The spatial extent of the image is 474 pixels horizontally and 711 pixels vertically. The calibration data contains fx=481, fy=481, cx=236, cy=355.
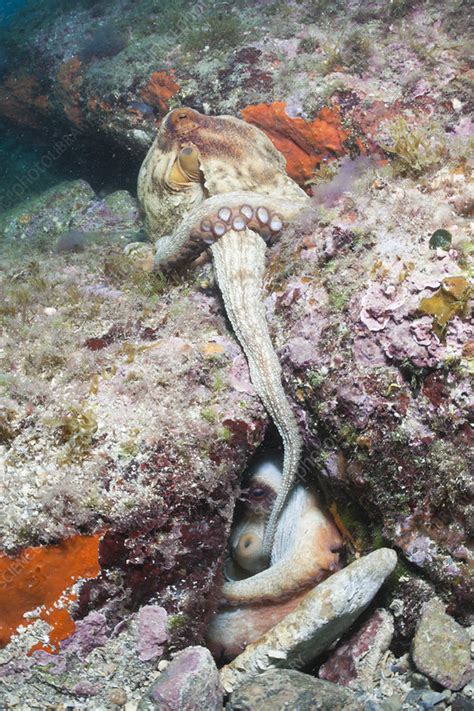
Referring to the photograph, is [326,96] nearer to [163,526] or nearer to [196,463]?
[196,463]

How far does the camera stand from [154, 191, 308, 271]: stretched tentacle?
446 cm

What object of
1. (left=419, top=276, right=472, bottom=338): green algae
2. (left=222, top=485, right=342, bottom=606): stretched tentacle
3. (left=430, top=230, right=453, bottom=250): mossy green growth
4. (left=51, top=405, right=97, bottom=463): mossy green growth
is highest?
(left=430, top=230, right=453, bottom=250): mossy green growth

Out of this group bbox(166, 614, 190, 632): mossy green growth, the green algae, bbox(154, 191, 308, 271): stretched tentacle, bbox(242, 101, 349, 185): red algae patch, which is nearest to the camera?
the green algae

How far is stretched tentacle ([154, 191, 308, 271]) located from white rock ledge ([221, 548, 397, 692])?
2907 mm

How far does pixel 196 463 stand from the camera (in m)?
3.47

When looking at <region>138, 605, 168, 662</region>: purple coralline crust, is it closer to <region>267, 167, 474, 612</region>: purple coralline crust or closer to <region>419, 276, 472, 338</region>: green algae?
<region>267, 167, 474, 612</region>: purple coralline crust

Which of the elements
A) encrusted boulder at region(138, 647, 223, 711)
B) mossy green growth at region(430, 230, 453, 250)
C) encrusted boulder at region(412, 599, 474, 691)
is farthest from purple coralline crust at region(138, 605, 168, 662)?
mossy green growth at region(430, 230, 453, 250)

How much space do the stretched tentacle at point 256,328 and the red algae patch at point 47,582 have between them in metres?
1.59

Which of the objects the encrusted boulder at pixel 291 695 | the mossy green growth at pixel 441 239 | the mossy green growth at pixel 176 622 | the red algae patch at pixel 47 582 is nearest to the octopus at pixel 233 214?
the mossy green growth at pixel 176 622

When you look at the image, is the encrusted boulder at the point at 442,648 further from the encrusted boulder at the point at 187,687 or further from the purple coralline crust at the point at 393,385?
the encrusted boulder at the point at 187,687

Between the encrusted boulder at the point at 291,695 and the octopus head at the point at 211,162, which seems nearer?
the encrusted boulder at the point at 291,695

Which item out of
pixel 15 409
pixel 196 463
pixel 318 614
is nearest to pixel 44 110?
pixel 15 409

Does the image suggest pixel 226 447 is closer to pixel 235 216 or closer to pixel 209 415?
pixel 209 415

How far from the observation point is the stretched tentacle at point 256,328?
378cm
